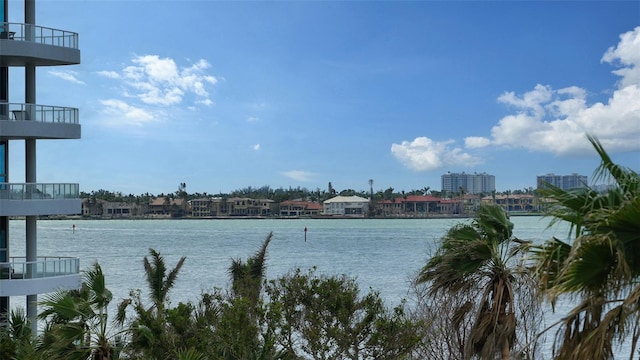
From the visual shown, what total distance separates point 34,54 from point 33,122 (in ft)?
6.81

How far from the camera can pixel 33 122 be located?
24734 mm

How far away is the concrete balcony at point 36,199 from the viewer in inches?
952

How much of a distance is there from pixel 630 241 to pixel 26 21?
77.2 feet

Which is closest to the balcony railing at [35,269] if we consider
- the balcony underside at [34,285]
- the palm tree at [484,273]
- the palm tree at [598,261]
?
the balcony underside at [34,285]

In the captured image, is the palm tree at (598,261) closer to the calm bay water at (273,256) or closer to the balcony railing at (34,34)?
the balcony railing at (34,34)

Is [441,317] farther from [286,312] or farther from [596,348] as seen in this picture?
[596,348]

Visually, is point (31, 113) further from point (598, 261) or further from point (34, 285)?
point (598, 261)

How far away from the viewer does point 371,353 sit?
61.0 feet

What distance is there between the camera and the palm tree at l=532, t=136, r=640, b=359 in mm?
6961

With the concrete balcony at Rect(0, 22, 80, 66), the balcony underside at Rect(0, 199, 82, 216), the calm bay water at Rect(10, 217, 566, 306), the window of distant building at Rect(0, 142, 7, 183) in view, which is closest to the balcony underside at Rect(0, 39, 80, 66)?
the concrete balcony at Rect(0, 22, 80, 66)

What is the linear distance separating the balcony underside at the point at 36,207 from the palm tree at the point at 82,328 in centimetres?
789

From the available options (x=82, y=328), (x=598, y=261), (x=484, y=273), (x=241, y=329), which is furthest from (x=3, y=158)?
(x=598, y=261)

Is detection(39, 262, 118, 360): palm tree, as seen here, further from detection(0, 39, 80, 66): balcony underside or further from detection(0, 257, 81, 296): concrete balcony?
detection(0, 39, 80, 66): balcony underside

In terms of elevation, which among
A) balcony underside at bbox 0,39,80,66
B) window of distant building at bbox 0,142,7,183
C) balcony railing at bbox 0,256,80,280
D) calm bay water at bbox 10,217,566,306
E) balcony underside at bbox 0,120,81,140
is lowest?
calm bay water at bbox 10,217,566,306
